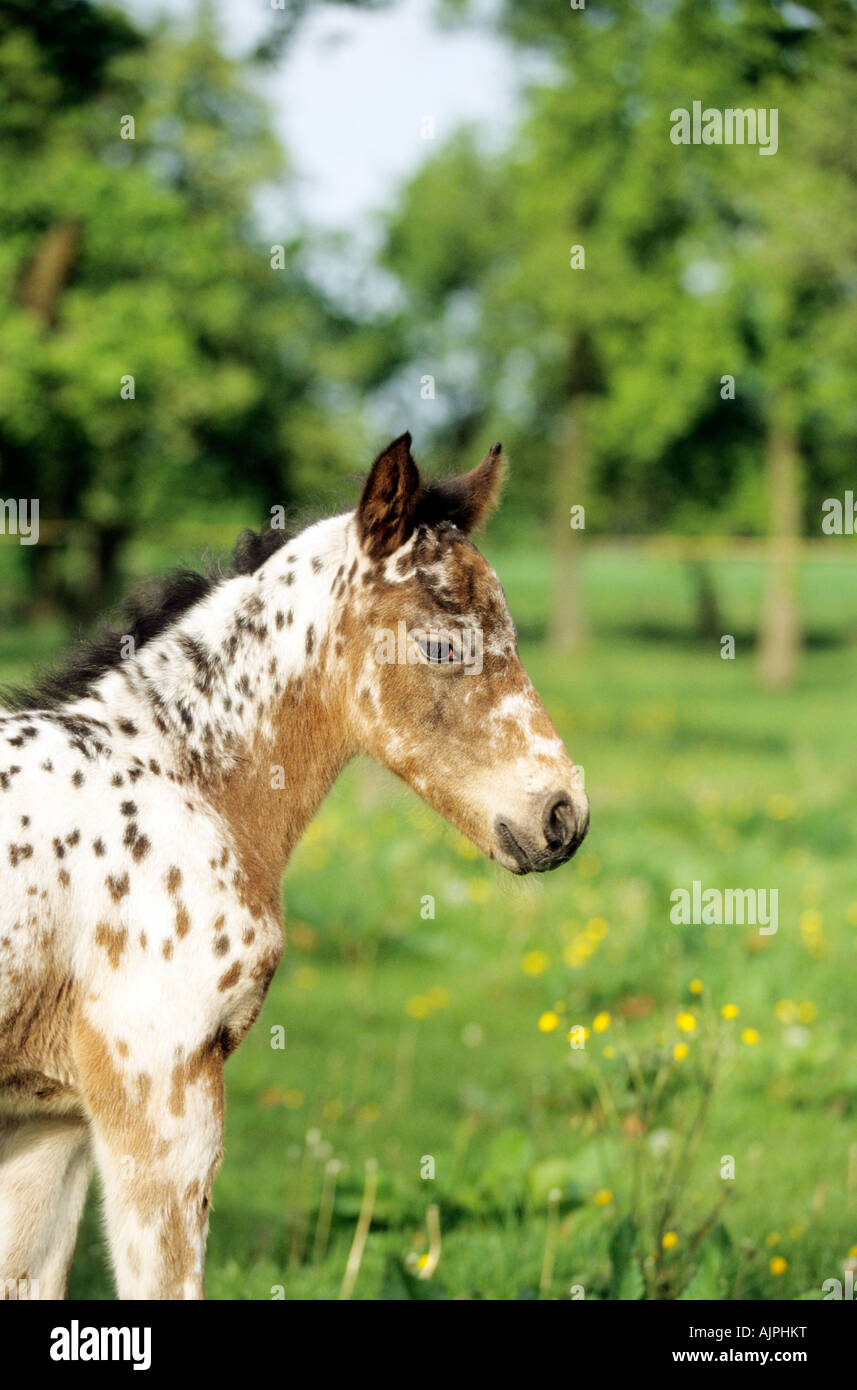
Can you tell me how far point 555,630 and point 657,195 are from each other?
1002cm

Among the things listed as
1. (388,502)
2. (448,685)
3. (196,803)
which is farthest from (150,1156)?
(388,502)

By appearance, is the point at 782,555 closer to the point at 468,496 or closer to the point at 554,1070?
the point at 554,1070

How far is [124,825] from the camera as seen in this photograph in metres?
3.00

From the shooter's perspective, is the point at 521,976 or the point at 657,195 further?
the point at 657,195

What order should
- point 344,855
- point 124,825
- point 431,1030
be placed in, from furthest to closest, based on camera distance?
1. point 344,855
2. point 431,1030
3. point 124,825

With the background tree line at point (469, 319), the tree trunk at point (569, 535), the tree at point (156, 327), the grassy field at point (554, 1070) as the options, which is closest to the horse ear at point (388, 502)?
the grassy field at point (554, 1070)

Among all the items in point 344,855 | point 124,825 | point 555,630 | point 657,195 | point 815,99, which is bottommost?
point 344,855

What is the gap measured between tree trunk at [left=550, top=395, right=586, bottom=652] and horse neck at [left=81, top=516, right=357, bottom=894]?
87.7ft

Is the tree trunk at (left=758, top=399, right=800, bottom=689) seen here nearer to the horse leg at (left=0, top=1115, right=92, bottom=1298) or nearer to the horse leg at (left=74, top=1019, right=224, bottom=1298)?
the horse leg at (left=0, top=1115, right=92, bottom=1298)

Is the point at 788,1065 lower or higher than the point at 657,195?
lower

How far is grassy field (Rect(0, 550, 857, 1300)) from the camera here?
4492 mm

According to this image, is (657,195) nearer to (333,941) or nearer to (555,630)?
(555,630)

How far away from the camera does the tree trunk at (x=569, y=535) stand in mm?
30188
